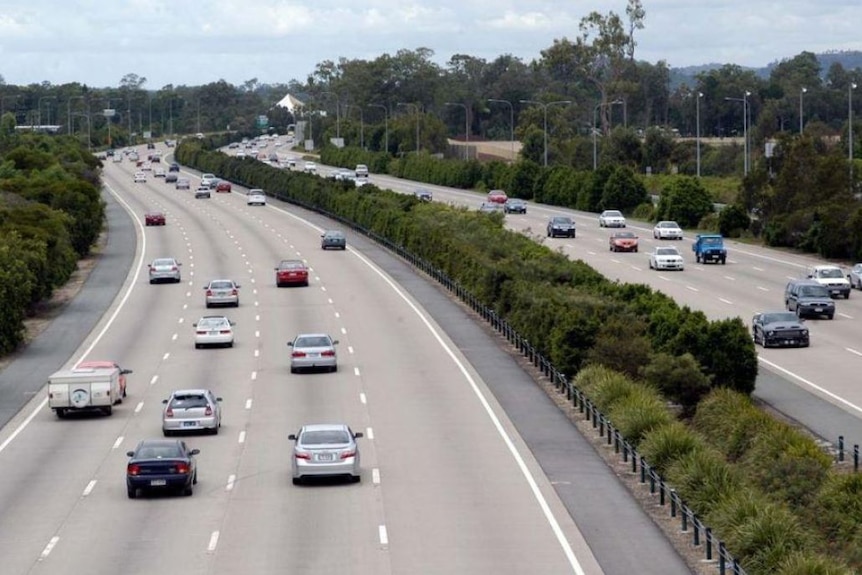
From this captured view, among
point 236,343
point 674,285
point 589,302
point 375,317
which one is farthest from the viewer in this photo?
point 674,285

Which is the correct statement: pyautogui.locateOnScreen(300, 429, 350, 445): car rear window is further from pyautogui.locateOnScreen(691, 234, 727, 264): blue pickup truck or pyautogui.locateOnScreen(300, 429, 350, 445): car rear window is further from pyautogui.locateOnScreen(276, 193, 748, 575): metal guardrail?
pyautogui.locateOnScreen(691, 234, 727, 264): blue pickup truck

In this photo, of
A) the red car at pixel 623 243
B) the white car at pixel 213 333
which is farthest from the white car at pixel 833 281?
the white car at pixel 213 333

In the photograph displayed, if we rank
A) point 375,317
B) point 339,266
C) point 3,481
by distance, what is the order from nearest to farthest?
point 3,481
point 375,317
point 339,266

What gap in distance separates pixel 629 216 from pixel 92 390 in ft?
281

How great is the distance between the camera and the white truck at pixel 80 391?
1772 inches

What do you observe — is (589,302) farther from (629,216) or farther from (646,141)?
(646,141)

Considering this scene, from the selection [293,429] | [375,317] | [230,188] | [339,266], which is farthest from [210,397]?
[230,188]

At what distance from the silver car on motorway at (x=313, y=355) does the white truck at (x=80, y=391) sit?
8001mm

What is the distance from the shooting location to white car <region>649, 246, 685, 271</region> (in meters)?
84.6

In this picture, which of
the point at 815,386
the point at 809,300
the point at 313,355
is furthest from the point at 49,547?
the point at 809,300

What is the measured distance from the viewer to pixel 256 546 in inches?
1139

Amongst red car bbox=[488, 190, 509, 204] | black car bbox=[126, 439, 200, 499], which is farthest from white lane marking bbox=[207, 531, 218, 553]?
red car bbox=[488, 190, 509, 204]

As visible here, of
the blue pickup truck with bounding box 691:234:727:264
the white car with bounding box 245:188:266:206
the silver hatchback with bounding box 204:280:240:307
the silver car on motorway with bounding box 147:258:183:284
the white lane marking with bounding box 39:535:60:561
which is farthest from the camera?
the white car with bounding box 245:188:266:206

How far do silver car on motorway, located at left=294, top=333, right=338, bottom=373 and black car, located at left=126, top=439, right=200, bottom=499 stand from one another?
1819cm
